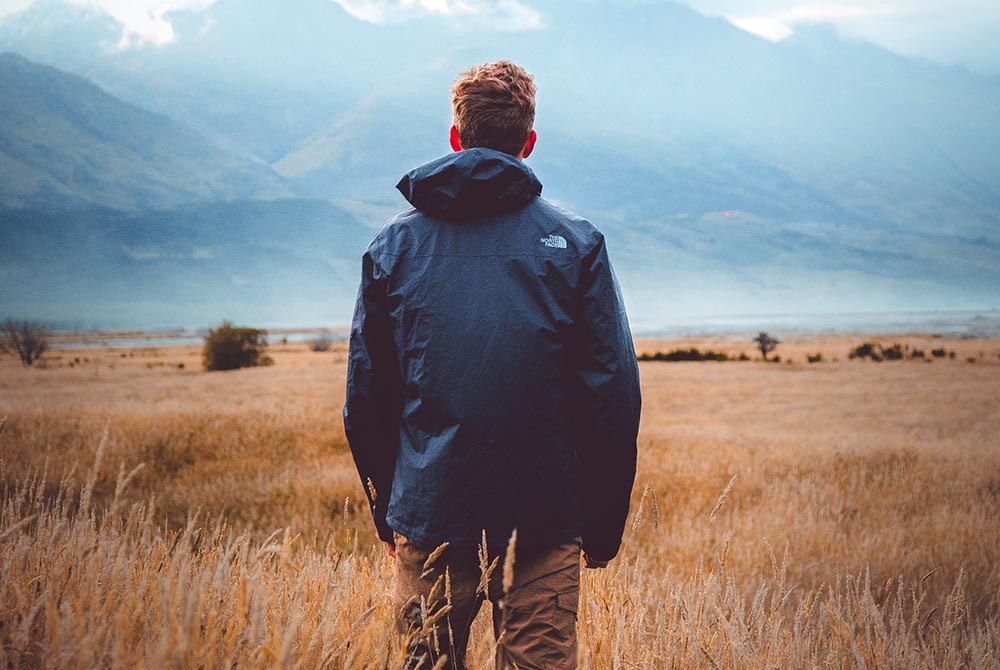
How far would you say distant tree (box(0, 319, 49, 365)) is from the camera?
161 feet

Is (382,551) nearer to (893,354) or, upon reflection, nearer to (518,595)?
(518,595)

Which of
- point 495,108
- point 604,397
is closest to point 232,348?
point 495,108

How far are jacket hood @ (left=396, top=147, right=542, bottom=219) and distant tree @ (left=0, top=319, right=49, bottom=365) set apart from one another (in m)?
58.9

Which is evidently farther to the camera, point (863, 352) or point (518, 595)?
point (863, 352)

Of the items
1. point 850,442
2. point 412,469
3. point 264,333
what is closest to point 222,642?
point 412,469

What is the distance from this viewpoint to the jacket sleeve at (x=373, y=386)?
237 cm

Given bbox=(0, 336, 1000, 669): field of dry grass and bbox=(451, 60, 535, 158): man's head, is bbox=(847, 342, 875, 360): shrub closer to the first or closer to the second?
bbox=(0, 336, 1000, 669): field of dry grass

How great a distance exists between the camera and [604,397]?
223 centimetres

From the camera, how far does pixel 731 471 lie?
1096 cm

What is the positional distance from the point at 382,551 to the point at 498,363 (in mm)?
4863

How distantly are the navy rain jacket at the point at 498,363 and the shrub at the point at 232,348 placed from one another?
4667 centimetres

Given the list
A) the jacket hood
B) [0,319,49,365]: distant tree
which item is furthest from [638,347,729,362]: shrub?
the jacket hood

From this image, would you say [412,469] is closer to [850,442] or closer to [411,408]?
[411,408]

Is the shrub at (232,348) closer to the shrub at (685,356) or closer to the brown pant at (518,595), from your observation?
the shrub at (685,356)
